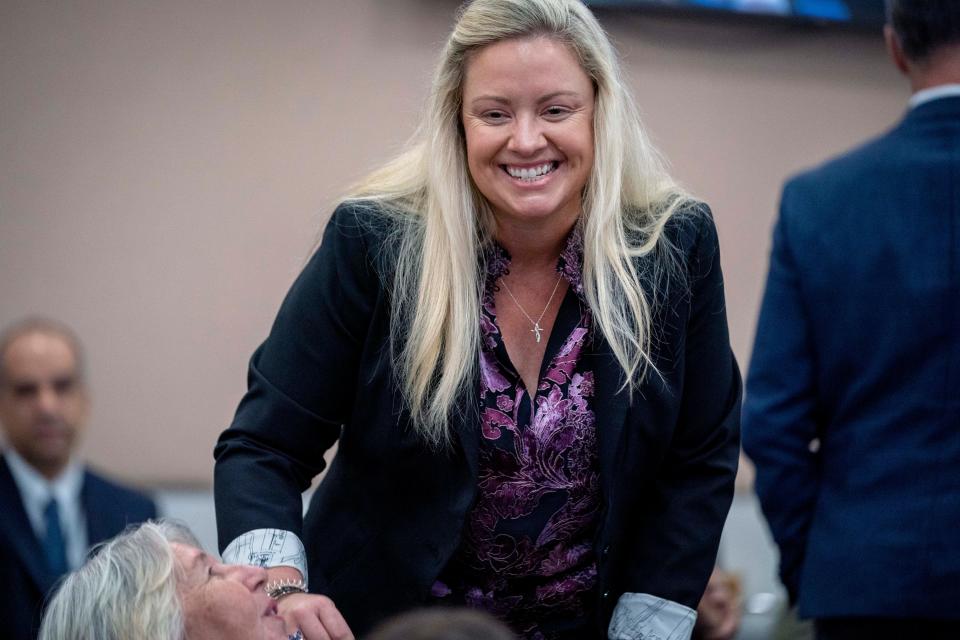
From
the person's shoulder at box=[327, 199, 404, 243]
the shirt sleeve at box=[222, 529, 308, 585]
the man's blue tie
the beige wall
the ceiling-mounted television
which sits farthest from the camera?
the ceiling-mounted television

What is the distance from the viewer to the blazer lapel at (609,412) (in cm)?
216

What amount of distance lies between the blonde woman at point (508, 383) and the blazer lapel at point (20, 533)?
4.70ft

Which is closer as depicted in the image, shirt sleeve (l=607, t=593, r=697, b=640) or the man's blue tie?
shirt sleeve (l=607, t=593, r=697, b=640)

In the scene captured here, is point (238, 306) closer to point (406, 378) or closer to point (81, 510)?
point (81, 510)

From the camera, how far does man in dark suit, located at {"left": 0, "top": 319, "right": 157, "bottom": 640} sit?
346cm

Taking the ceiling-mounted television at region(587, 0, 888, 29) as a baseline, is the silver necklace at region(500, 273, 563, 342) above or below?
below

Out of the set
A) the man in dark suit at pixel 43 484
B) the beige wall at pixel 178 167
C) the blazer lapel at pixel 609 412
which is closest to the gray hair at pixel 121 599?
the blazer lapel at pixel 609 412

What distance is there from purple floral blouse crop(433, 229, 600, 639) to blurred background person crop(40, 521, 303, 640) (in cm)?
29

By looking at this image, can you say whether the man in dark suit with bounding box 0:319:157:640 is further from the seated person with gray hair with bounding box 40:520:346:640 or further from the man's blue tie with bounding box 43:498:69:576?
the seated person with gray hair with bounding box 40:520:346:640

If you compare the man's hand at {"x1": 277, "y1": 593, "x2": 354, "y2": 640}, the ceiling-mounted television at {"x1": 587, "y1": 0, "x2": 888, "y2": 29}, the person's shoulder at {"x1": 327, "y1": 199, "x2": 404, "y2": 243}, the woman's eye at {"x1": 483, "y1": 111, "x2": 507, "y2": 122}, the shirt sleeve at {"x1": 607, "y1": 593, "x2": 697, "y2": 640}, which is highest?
the ceiling-mounted television at {"x1": 587, "y1": 0, "x2": 888, "y2": 29}

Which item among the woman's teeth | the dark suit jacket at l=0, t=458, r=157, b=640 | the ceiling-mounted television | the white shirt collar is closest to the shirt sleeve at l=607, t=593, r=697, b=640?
the woman's teeth

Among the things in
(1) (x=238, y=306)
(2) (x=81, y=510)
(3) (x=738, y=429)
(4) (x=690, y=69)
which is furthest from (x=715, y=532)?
(4) (x=690, y=69)

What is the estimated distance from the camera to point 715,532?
7.40 feet

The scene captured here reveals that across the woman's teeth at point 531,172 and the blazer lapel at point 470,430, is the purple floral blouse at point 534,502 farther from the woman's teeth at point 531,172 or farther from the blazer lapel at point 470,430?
the woman's teeth at point 531,172
